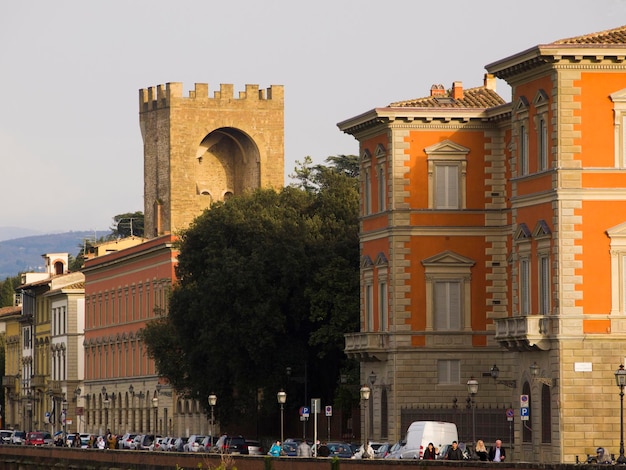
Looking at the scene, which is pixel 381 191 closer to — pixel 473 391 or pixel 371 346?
pixel 371 346

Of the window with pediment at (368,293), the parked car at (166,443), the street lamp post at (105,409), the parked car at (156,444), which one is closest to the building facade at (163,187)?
the street lamp post at (105,409)

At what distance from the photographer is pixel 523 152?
68.1 m

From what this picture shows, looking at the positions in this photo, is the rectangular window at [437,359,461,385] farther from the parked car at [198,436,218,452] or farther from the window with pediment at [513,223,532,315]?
the parked car at [198,436,218,452]

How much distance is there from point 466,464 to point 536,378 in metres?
15.8

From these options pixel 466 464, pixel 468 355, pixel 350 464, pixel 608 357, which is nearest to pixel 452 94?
pixel 468 355

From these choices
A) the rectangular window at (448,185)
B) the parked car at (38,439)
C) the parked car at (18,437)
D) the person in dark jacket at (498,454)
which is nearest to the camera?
the person in dark jacket at (498,454)

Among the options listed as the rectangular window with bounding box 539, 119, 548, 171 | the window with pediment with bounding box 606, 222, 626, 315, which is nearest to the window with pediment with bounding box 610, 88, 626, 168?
the window with pediment with bounding box 606, 222, 626, 315

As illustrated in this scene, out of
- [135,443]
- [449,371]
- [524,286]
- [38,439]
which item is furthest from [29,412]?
[524,286]

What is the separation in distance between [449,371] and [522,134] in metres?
13.6

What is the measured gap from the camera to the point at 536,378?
65.9 metres

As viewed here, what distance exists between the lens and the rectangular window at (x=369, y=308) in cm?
8112

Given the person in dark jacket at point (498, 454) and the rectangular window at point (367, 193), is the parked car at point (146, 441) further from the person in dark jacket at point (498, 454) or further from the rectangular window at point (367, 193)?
the person in dark jacket at point (498, 454)

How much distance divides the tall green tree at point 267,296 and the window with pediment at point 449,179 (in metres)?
9.77

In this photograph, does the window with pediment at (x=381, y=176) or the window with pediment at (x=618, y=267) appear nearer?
the window with pediment at (x=618, y=267)
